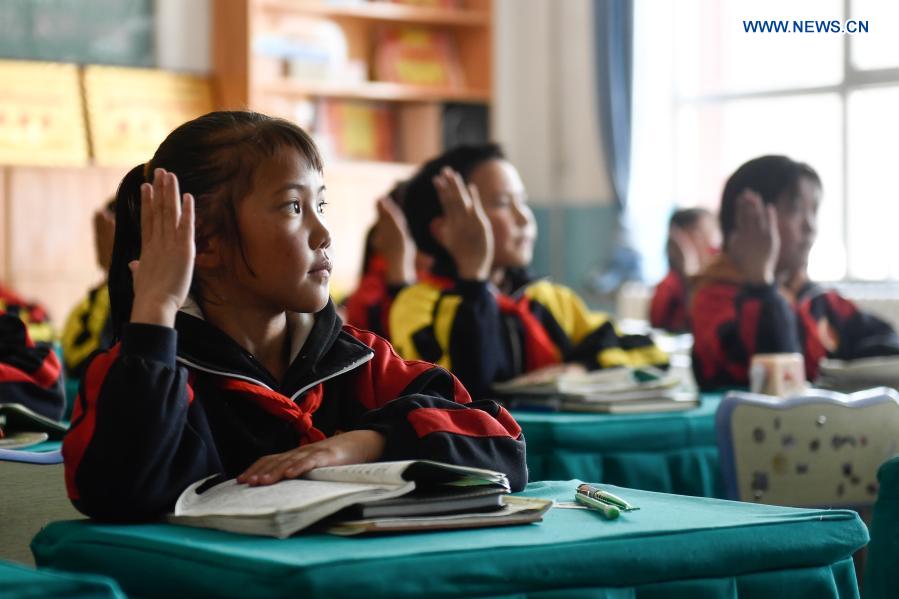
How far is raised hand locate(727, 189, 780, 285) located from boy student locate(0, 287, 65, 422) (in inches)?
68.9

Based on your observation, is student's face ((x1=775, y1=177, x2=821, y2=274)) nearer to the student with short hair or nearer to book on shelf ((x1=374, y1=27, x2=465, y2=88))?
the student with short hair

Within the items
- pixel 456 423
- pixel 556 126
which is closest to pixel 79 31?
pixel 556 126

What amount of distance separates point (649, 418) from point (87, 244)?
4729mm

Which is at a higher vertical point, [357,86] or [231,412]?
[357,86]

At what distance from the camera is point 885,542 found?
168 cm

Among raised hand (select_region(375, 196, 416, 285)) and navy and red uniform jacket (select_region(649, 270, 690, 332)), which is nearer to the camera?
raised hand (select_region(375, 196, 416, 285))

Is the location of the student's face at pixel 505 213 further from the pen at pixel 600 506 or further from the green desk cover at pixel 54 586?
the green desk cover at pixel 54 586

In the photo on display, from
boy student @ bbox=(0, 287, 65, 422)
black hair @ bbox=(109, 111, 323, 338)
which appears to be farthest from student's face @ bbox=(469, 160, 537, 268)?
black hair @ bbox=(109, 111, 323, 338)

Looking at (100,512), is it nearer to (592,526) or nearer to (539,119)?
(592,526)

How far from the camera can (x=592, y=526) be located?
128 centimetres

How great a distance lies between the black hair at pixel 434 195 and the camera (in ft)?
11.5

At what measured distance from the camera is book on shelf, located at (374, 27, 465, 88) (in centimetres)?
782

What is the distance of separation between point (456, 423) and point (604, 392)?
4.42ft

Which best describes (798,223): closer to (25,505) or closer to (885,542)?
(885,542)
